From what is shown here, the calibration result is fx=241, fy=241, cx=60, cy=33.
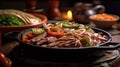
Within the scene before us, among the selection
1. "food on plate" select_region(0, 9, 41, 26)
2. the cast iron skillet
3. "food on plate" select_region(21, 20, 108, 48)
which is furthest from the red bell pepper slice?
"food on plate" select_region(0, 9, 41, 26)

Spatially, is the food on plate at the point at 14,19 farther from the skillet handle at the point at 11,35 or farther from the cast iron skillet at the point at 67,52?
the cast iron skillet at the point at 67,52

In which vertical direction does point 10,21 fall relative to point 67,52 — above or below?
above

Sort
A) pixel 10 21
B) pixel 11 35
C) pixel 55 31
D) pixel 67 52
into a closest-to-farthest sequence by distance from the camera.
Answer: pixel 67 52 → pixel 55 31 → pixel 11 35 → pixel 10 21

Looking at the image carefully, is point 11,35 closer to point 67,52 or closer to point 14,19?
point 14,19

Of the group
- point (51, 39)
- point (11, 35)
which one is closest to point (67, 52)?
point (51, 39)

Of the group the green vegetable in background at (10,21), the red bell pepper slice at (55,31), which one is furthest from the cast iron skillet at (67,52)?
the green vegetable in background at (10,21)

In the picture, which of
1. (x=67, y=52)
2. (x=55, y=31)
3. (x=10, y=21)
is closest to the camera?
(x=67, y=52)

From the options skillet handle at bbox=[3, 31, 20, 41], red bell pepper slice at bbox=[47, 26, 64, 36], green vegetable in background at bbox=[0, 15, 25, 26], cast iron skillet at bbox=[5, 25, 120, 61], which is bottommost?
cast iron skillet at bbox=[5, 25, 120, 61]

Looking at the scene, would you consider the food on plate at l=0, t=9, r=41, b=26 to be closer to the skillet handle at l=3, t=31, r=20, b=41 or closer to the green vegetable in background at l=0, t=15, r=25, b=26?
the green vegetable in background at l=0, t=15, r=25, b=26
